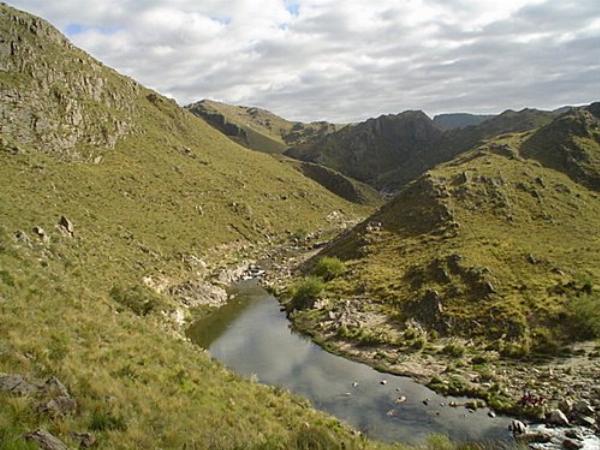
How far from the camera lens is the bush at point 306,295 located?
6406 centimetres

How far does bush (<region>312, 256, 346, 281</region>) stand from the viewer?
7231 cm

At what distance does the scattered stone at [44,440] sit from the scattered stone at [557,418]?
3133 centimetres

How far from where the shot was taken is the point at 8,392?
13492 mm

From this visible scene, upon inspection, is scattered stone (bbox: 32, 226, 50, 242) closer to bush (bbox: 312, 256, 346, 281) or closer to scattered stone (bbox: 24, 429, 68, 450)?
scattered stone (bbox: 24, 429, 68, 450)

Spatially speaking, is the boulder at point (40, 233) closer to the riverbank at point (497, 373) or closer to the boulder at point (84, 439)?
the riverbank at point (497, 373)

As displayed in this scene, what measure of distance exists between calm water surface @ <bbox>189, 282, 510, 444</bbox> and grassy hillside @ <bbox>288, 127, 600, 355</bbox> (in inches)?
241

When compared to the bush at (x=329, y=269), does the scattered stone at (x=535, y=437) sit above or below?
below

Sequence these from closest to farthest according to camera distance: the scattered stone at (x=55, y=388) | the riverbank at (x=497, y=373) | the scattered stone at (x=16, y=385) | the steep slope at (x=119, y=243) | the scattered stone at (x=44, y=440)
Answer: the scattered stone at (x=44, y=440)
the scattered stone at (x=16, y=385)
the scattered stone at (x=55, y=388)
the steep slope at (x=119, y=243)
the riverbank at (x=497, y=373)

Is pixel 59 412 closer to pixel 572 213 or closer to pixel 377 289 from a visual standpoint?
pixel 377 289

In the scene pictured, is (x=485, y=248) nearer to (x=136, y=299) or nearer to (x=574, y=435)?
(x=574, y=435)

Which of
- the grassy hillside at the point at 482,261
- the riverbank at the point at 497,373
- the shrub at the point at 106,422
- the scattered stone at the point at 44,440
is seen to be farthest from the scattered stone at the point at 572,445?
the scattered stone at the point at 44,440

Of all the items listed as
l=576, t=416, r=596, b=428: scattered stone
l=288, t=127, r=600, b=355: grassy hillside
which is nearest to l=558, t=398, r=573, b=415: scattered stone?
Result: l=576, t=416, r=596, b=428: scattered stone

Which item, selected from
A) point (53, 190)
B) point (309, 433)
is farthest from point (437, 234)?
point (309, 433)

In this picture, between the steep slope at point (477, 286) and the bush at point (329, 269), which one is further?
the bush at point (329, 269)
